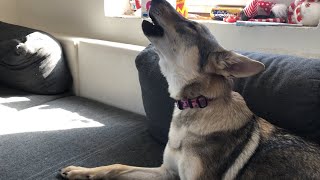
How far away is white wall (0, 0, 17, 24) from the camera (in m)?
3.26

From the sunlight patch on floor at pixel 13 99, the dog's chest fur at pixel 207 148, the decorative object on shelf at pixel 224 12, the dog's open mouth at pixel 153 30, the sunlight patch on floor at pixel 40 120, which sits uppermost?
the decorative object on shelf at pixel 224 12

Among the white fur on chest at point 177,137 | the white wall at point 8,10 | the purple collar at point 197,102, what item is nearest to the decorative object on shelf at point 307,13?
the purple collar at point 197,102

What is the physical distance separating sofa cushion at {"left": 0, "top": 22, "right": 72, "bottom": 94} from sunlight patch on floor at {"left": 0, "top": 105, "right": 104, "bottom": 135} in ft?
0.96

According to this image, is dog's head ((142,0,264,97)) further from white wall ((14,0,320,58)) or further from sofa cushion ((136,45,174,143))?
white wall ((14,0,320,58))

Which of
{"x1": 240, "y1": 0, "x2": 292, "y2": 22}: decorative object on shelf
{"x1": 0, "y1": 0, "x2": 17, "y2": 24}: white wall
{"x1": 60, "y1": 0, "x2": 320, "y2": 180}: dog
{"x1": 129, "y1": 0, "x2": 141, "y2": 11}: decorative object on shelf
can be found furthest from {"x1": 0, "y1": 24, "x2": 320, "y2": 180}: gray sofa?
{"x1": 0, "y1": 0, "x2": 17, "y2": 24}: white wall

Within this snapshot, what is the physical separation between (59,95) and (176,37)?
4.72 ft

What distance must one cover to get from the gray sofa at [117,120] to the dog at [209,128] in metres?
0.11

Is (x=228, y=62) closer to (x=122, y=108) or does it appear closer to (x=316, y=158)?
(x=316, y=158)

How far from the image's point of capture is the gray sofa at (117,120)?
125 cm

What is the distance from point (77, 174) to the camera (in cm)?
137

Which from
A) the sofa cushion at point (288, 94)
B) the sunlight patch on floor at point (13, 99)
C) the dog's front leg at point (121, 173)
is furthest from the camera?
the sunlight patch on floor at point (13, 99)

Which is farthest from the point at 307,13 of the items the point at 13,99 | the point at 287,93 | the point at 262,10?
the point at 13,99

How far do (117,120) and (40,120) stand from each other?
0.46 metres

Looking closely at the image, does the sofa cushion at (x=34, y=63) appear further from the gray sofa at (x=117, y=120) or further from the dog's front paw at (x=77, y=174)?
the dog's front paw at (x=77, y=174)
